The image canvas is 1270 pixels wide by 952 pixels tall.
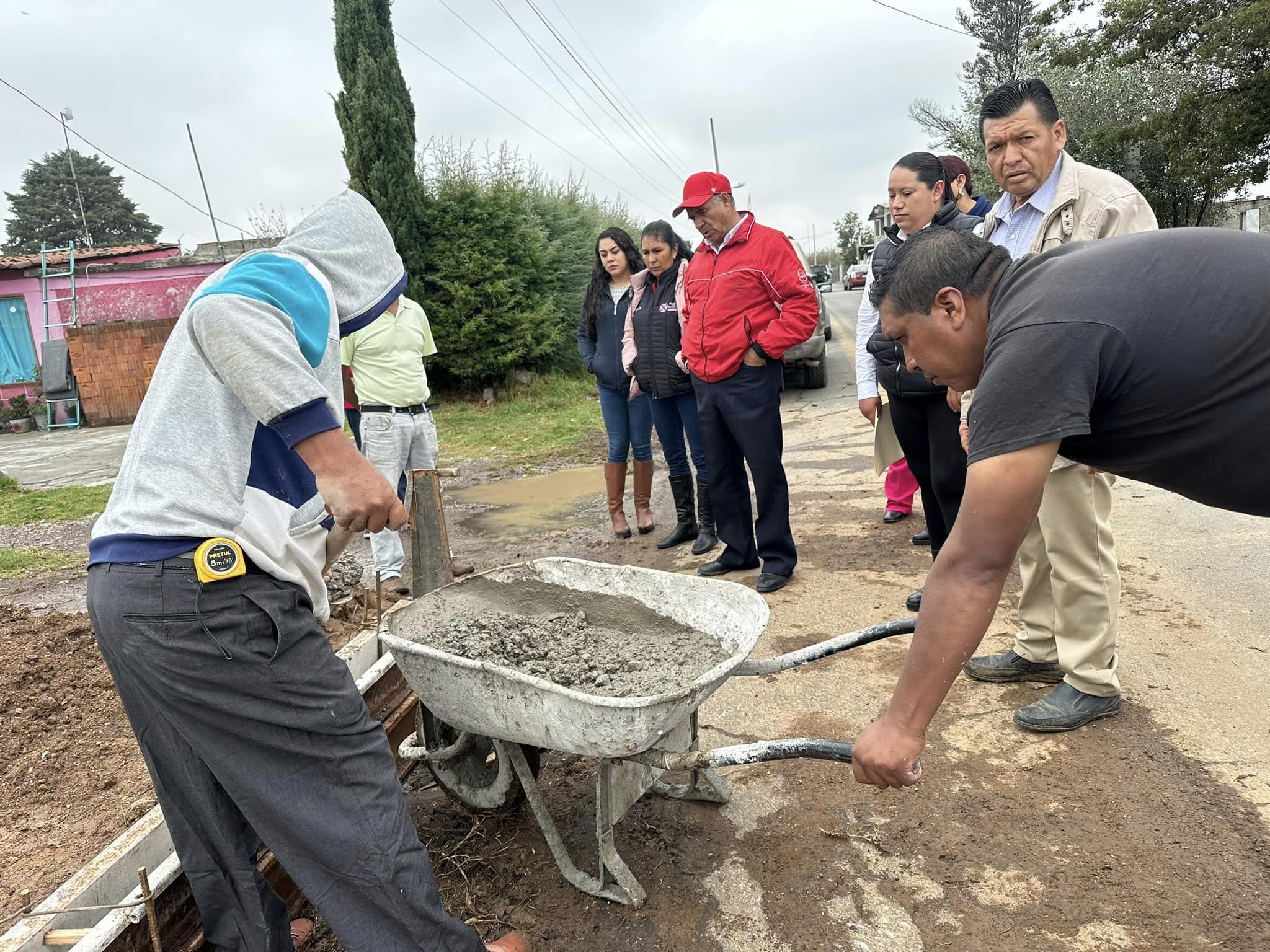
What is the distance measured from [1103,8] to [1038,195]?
20362 millimetres

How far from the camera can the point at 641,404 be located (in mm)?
→ 5652

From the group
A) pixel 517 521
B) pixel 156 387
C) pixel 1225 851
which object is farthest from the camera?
pixel 517 521

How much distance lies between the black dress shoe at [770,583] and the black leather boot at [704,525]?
0.87 m

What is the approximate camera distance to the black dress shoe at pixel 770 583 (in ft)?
14.8

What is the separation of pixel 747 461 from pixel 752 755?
2724mm

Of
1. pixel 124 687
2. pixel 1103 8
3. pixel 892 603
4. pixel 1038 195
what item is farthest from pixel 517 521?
pixel 1103 8

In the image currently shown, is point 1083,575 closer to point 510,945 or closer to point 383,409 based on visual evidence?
point 510,945

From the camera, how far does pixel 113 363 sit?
1446 cm

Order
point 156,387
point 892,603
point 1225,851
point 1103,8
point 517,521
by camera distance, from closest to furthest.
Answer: point 156,387
point 1225,851
point 892,603
point 517,521
point 1103,8

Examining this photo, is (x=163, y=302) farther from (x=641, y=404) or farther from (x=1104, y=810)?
(x=1104, y=810)

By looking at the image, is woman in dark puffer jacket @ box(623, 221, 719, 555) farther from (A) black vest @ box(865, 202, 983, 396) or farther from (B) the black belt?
(B) the black belt

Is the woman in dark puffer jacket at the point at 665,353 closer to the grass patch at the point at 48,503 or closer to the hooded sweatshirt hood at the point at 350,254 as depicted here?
the hooded sweatshirt hood at the point at 350,254

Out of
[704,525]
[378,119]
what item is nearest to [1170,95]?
[378,119]

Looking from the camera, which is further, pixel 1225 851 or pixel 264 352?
Answer: pixel 1225 851
